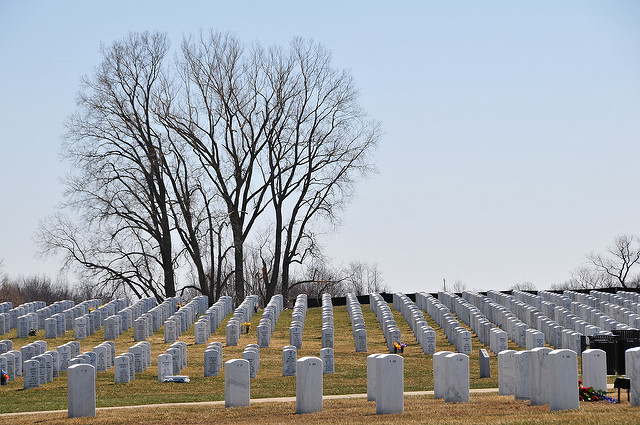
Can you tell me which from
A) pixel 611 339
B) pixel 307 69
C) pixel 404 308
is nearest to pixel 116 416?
pixel 611 339

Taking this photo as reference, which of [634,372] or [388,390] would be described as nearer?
[634,372]

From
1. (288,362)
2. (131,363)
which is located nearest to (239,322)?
(288,362)

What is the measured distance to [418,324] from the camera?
31.8m

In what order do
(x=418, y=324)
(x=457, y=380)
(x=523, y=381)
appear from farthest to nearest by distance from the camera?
(x=418, y=324) < (x=457, y=380) < (x=523, y=381)

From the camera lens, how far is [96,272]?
52.7 meters

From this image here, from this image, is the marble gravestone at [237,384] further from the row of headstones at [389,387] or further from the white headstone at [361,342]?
the white headstone at [361,342]

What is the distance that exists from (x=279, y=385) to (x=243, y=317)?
14933 mm

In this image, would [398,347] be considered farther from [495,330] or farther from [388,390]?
[388,390]

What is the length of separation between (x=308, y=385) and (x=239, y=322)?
55.6 ft

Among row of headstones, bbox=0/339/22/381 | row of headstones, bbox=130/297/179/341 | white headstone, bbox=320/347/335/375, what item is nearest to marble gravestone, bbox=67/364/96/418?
row of headstones, bbox=0/339/22/381

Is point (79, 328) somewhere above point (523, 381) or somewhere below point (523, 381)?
above

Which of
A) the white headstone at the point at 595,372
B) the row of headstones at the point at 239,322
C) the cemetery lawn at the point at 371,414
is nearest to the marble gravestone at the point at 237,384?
the cemetery lawn at the point at 371,414

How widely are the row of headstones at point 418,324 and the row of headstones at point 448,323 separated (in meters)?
0.26

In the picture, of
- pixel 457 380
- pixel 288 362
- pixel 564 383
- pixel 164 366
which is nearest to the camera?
pixel 564 383
